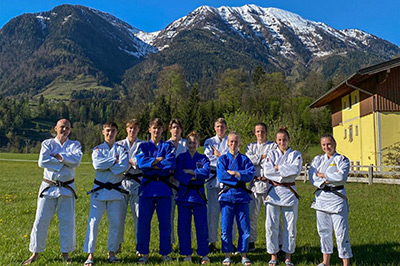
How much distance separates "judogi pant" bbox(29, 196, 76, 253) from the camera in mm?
5199

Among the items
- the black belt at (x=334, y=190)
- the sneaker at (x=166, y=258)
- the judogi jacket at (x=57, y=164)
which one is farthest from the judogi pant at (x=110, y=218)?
the black belt at (x=334, y=190)

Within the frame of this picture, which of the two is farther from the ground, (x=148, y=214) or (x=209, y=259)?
(x=148, y=214)

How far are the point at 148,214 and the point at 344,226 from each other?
10.1 feet

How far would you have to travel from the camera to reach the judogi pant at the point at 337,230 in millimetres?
4904

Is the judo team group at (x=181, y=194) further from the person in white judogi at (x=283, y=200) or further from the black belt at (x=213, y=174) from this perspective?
the black belt at (x=213, y=174)

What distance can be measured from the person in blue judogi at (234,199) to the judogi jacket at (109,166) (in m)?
1.61

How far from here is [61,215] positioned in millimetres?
5242

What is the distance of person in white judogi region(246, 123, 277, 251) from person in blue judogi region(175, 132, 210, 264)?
104 centimetres

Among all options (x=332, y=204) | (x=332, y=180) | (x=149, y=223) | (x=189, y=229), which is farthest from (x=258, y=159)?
(x=149, y=223)

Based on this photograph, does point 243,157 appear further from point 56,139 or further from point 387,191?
point 387,191

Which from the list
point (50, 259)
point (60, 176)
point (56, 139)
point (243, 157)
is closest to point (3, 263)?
point (50, 259)

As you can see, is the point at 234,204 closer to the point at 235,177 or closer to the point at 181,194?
the point at 235,177

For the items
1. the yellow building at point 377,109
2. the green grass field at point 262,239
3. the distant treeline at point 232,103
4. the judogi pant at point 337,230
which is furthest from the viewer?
the distant treeline at point 232,103

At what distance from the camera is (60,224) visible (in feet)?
17.2
